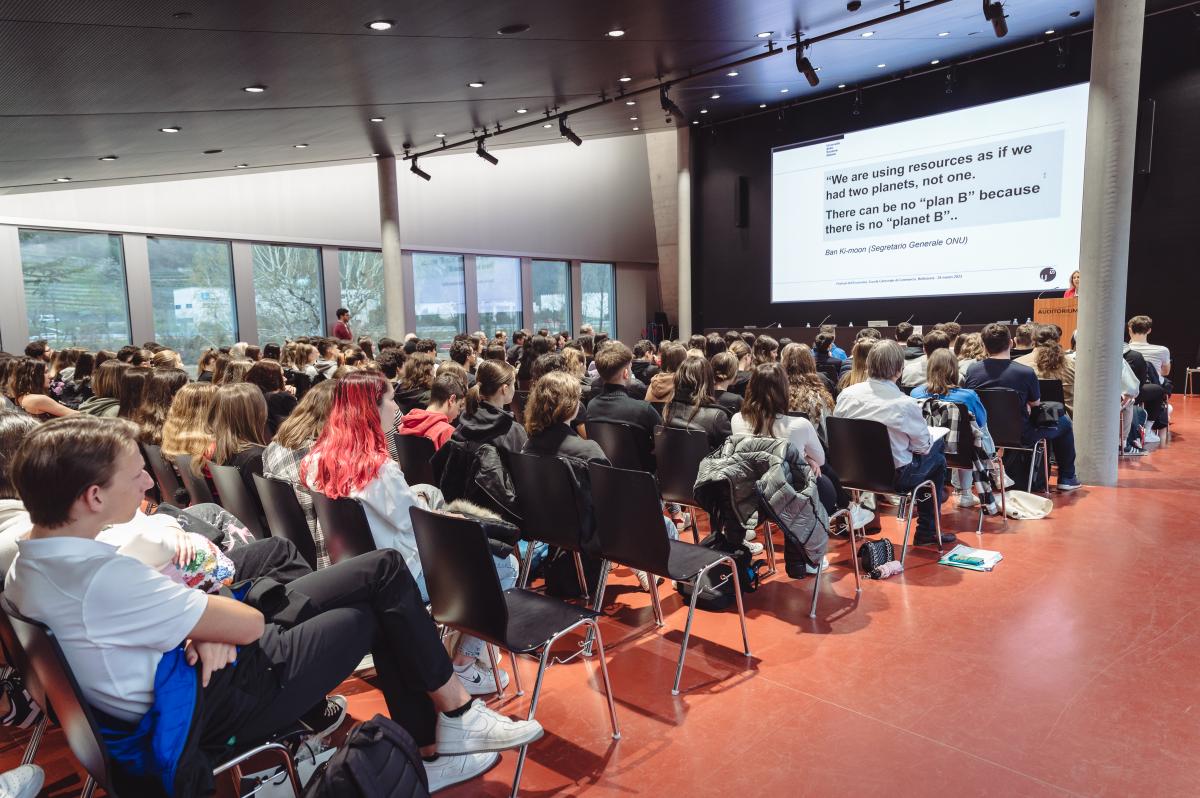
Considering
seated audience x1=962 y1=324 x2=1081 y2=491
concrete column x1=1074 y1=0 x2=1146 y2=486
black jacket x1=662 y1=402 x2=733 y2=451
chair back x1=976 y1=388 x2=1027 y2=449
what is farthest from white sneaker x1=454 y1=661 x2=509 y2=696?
concrete column x1=1074 y1=0 x2=1146 y2=486

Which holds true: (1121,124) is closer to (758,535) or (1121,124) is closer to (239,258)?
(758,535)

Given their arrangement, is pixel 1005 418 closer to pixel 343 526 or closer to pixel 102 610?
pixel 343 526

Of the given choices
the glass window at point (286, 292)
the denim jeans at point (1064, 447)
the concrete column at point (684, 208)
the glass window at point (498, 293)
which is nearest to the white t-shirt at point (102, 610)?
the denim jeans at point (1064, 447)

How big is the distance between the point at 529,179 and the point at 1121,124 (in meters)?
13.2

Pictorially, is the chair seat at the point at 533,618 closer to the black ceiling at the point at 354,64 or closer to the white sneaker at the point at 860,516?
the white sneaker at the point at 860,516

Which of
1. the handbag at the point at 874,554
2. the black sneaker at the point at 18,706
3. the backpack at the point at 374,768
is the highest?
the backpack at the point at 374,768

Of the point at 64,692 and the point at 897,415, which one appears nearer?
the point at 64,692

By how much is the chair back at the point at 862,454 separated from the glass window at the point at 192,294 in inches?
439

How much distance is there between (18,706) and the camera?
288 centimetres

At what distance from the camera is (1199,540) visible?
4.43m

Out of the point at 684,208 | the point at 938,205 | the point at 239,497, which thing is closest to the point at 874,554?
the point at 239,497

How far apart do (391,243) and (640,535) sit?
10.9 m

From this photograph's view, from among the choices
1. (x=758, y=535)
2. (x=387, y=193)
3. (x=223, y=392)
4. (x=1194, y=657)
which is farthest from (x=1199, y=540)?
(x=387, y=193)

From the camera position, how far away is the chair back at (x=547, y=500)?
3188 mm
